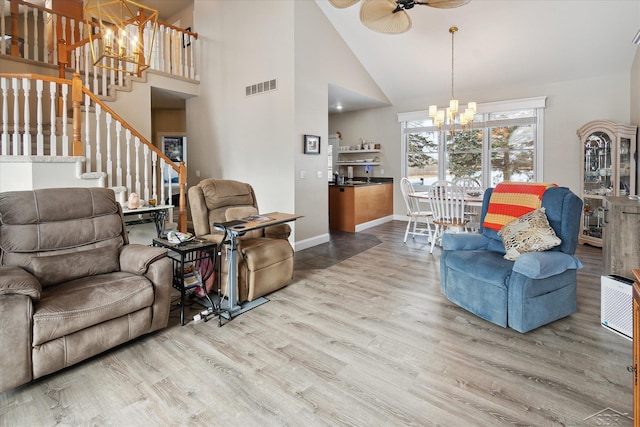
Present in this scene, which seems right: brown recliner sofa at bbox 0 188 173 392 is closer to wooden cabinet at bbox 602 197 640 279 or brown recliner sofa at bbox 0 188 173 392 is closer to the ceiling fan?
the ceiling fan

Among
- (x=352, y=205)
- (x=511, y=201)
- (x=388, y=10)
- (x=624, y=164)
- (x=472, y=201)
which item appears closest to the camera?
(x=511, y=201)

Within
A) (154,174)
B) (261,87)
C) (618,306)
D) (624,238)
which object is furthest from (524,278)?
Answer: (261,87)

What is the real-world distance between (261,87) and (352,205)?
273cm

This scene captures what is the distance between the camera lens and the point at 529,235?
2.73m

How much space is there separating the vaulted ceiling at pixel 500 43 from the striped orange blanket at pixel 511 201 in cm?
311

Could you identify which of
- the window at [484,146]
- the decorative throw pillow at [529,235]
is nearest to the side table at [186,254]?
the decorative throw pillow at [529,235]

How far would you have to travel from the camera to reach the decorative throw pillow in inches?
104

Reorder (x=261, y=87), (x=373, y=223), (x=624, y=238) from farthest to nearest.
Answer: (x=373, y=223) → (x=261, y=87) → (x=624, y=238)

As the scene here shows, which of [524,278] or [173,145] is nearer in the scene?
[524,278]

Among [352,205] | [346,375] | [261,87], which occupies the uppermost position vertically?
[261,87]

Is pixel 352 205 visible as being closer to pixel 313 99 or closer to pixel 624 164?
pixel 313 99

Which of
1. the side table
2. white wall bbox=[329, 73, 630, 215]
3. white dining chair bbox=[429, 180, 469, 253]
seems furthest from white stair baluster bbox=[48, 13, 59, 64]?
white wall bbox=[329, 73, 630, 215]

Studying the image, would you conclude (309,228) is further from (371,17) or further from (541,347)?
(541,347)

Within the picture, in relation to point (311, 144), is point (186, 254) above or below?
below
